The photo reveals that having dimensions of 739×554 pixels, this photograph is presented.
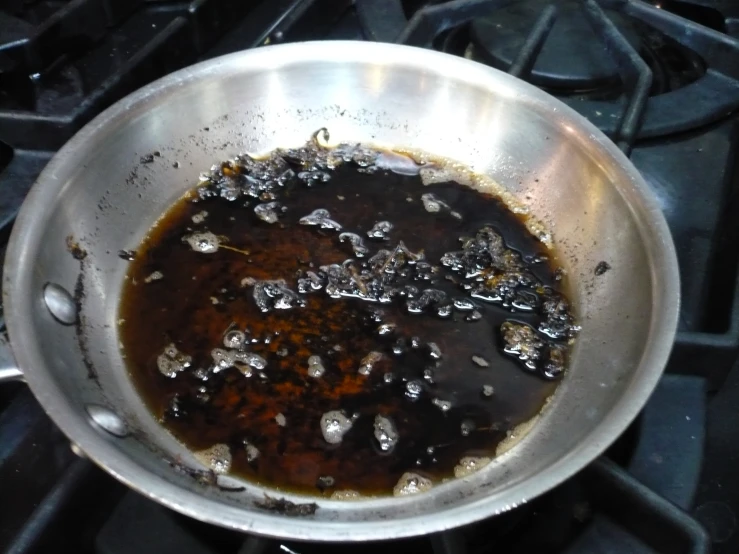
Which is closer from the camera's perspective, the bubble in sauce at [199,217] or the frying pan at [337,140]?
the frying pan at [337,140]

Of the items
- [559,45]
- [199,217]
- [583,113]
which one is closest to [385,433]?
[199,217]

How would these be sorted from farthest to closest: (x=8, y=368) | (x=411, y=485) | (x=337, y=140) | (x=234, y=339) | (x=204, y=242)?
1. (x=337, y=140)
2. (x=204, y=242)
3. (x=234, y=339)
4. (x=411, y=485)
5. (x=8, y=368)

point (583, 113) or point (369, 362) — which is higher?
point (583, 113)

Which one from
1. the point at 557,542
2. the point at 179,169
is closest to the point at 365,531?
the point at 557,542

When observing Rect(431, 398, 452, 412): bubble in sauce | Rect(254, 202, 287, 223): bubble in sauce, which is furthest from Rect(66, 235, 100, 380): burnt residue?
Rect(431, 398, 452, 412): bubble in sauce

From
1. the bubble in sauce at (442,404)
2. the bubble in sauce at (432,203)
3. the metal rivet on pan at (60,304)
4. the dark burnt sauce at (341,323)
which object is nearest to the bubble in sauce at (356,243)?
the dark burnt sauce at (341,323)

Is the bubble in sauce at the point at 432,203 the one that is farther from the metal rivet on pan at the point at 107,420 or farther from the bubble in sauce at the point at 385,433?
the metal rivet on pan at the point at 107,420

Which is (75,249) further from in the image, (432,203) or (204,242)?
(432,203)
